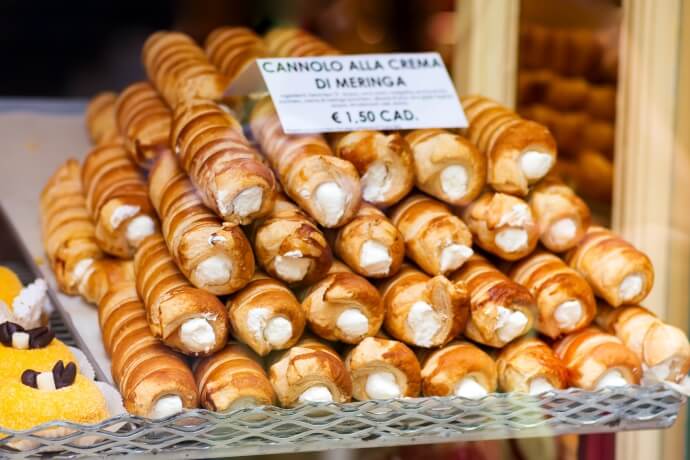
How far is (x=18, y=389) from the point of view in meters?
1.15

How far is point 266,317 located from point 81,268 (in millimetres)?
415

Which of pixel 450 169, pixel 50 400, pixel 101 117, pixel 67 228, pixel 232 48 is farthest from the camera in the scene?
pixel 101 117

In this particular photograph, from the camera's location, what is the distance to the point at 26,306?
4.45 ft

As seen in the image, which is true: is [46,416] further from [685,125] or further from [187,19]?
[685,125]

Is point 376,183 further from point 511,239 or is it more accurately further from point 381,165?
point 511,239

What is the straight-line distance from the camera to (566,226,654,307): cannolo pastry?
1.32m

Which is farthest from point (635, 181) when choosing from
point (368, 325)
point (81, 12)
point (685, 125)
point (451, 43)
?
point (81, 12)

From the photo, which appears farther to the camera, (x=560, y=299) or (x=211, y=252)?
(x=560, y=299)

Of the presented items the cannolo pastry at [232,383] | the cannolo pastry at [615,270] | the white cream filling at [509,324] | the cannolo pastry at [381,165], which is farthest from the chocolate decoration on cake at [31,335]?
the cannolo pastry at [615,270]

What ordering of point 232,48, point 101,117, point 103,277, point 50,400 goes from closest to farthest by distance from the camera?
1. point 50,400
2. point 103,277
3. point 232,48
4. point 101,117

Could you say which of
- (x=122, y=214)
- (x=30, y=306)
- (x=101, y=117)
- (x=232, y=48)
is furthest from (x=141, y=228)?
(x=101, y=117)

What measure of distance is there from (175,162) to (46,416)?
402 millimetres

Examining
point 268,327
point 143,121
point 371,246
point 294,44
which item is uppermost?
point 294,44

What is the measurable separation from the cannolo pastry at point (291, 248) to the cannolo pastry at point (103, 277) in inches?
10.7
